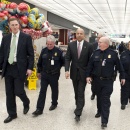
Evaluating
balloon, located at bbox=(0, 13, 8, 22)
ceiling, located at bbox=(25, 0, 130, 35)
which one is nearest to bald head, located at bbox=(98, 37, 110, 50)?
balloon, located at bbox=(0, 13, 8, 22)

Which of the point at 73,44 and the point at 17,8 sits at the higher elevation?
the point at 17,8

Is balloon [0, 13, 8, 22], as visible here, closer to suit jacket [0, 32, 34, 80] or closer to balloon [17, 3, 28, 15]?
balloon [17, 3, 28, 15]

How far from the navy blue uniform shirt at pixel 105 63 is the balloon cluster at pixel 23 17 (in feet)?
8.24

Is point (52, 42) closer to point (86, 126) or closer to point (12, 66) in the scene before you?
point (12, 66)

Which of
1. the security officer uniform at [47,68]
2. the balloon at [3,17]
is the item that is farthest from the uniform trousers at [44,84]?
the balloon at [3,17]

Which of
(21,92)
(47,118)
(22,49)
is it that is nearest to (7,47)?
(22,49)

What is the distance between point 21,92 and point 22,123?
0.46 meters

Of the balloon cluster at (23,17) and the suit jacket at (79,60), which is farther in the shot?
the balloon cluster at (23,17)

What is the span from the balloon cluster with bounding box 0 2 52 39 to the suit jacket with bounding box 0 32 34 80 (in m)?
2.02

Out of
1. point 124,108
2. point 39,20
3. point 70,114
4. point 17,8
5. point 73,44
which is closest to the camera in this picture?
point 73,44

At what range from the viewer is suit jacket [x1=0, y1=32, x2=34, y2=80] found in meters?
3.09

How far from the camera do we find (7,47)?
10.2 ft

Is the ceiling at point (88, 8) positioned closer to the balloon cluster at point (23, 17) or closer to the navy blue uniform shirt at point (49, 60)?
the balloon cluster at point (23, 17)

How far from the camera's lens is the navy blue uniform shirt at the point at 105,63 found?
3.12 metres
